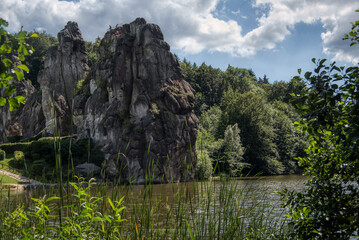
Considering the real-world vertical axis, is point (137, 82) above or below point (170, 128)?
above

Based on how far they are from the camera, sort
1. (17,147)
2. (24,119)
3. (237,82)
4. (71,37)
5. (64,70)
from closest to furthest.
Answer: (17,147) → (64,70) → (71,37) → (24,119) → (237,82)

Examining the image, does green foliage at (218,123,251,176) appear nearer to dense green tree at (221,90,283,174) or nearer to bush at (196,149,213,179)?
bush at (196,149,213,179)

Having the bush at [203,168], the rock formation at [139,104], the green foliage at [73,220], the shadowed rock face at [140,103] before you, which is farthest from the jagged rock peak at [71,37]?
the green foliage at [73,220]

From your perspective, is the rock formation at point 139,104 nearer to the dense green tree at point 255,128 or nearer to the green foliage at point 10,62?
the dense green tree at point 255,128

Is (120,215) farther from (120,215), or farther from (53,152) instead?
(53,152)

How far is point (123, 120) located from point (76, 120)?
11.1 metres

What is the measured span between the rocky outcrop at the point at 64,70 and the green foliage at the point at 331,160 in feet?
171

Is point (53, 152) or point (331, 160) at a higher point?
point (53, 152)

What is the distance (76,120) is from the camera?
48.6 m

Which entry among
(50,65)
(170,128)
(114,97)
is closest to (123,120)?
(114,97)

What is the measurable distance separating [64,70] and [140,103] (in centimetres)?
2107

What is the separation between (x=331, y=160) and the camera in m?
3.64

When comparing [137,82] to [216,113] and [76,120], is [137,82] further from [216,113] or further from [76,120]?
[216,113]

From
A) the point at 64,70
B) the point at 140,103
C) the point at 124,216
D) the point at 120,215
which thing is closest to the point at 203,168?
the point at 124,216
